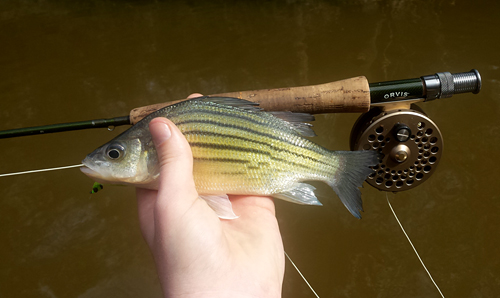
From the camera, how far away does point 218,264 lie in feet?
4.90

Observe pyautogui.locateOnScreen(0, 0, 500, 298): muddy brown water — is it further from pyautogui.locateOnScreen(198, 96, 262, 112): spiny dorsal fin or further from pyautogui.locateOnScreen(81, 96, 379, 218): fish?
pyautogui.locateOnScreen(198, 96, 262, 112): spiny dorsal fin

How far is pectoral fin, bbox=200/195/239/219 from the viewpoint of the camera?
178 cm

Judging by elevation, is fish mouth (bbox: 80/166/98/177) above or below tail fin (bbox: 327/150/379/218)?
above

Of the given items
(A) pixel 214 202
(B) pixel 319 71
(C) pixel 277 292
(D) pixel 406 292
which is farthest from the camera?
(B) pixel 319 71

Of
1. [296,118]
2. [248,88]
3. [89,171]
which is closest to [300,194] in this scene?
[296,118]

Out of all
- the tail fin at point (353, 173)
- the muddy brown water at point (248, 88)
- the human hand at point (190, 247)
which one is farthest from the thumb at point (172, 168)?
the muddy brown water at point (248, 88)

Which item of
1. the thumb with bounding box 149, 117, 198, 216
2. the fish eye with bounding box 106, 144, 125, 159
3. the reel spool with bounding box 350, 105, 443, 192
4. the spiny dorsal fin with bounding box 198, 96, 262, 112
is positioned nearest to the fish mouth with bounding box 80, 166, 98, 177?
the fish eye with bounding box 106, 144, 125, 159

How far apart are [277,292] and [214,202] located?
0.55 metres

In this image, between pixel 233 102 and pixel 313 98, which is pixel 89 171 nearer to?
pixel 233 102

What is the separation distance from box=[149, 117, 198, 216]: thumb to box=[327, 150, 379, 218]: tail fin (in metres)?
0.79

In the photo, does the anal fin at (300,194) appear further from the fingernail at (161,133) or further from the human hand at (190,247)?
the fingernail at (161,133)

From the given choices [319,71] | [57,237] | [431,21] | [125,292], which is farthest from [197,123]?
[431,21]

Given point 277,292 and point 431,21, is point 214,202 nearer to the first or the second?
point 277,292

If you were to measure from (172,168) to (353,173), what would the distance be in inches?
37.0
